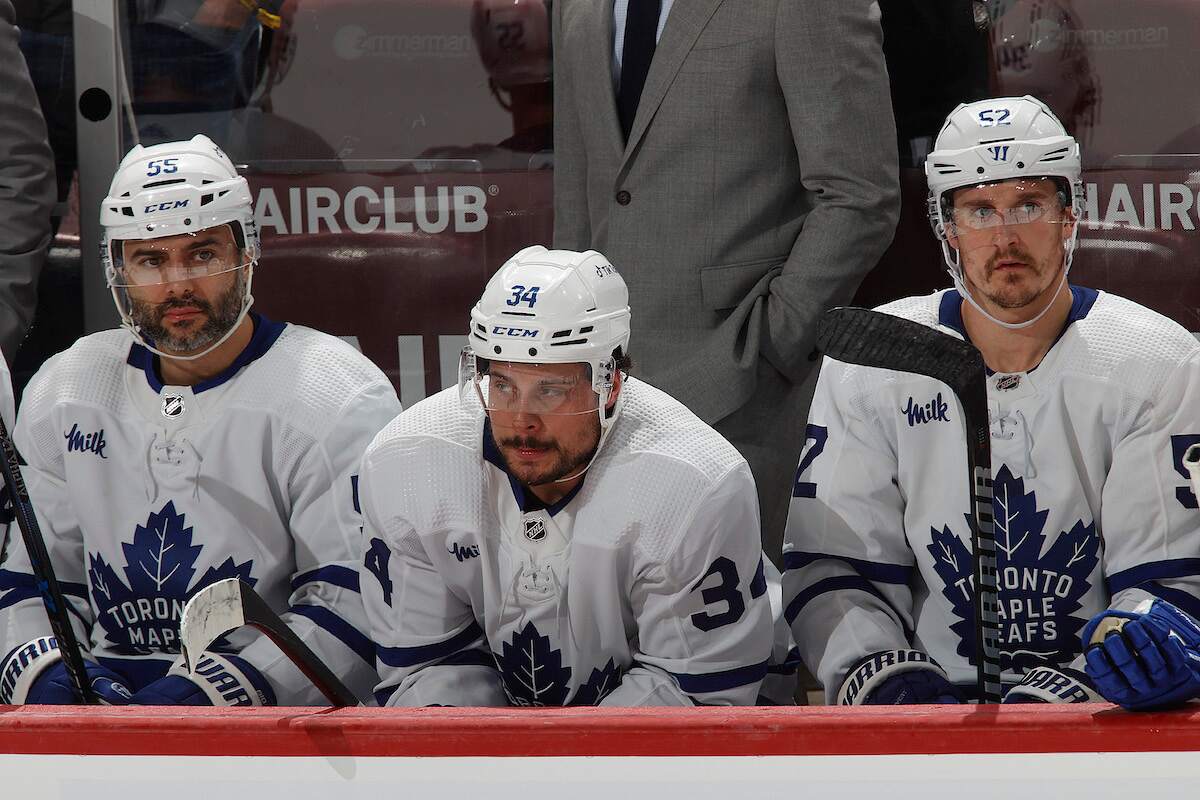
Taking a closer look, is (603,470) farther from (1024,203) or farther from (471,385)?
(1024,203)

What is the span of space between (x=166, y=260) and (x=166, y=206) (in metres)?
0.08

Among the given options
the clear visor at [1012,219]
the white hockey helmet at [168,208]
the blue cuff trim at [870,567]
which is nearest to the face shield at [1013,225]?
the clear visor at [1012,219]

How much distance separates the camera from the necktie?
264 cm

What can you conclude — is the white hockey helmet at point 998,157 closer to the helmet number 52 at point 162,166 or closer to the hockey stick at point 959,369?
the hockey stick at point 959,369

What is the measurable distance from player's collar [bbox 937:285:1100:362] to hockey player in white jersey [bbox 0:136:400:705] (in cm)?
86

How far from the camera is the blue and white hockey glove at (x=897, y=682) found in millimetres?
1907

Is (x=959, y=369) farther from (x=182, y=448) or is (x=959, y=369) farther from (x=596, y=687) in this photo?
(x=182, y=448)

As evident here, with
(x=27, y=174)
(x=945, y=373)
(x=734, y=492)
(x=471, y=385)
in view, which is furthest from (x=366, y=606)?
(x=27, y=174)

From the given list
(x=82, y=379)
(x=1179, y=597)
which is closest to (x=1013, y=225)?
(x=1179, y=597)

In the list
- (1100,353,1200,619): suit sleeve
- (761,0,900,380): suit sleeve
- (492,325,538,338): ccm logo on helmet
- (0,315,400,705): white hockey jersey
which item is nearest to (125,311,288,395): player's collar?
(0,315,400,705): white hockey jersey

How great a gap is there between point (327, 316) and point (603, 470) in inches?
55.6

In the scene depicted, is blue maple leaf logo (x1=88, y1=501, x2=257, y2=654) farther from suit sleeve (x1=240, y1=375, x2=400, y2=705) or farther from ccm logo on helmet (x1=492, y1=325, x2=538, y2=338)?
ccm logo on helmet (x1=492, y1=325, x2=538, y2=338)

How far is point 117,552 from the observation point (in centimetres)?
228

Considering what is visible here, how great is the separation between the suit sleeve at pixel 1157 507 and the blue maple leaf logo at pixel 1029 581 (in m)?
0.05
